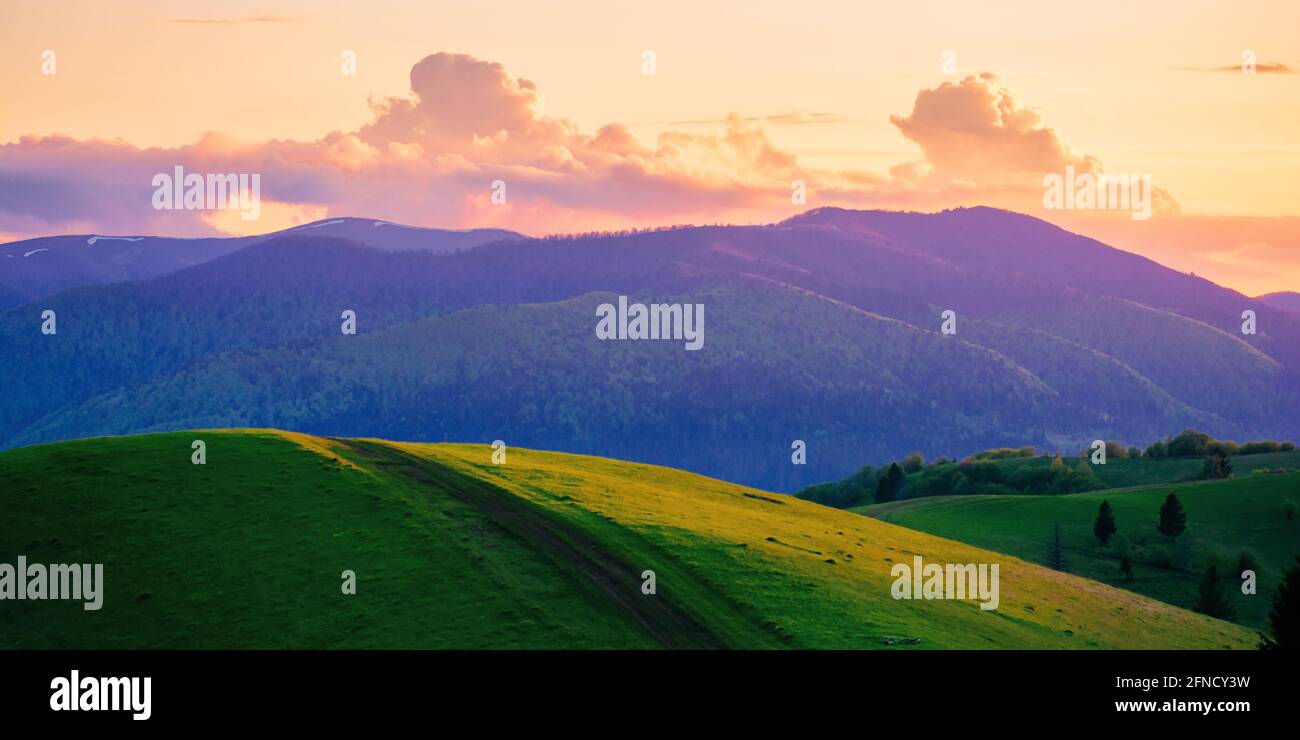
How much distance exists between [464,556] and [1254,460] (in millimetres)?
151978

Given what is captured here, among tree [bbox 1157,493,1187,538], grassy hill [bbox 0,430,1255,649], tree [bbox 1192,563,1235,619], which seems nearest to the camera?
grassy hill [bbox 0,430,1255,649]

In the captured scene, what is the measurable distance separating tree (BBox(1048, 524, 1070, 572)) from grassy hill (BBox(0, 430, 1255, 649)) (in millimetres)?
28515

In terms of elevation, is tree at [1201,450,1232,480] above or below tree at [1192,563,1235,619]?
above

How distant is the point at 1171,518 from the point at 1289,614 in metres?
73.0

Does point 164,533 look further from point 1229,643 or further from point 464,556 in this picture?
point 1229,643

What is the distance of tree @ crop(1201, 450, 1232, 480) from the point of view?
170 meters

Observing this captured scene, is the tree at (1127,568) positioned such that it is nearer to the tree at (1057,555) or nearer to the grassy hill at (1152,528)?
the grassy hill at (1152,528)

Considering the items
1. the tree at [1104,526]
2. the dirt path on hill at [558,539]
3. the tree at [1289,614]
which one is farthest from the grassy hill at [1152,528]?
the dirt path on hill at [558,539]

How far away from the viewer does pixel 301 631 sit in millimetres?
59250

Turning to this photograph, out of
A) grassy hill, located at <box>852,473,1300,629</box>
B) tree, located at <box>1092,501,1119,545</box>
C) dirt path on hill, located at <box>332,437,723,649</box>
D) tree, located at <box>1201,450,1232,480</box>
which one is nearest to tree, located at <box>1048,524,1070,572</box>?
grassy hill, located at <box>852,473,1300,629</box>

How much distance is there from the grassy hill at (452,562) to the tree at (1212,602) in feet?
44.6

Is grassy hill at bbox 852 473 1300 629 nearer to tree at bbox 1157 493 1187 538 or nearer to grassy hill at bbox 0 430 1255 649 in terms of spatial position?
tree at bbox 1157 493 1187 538
